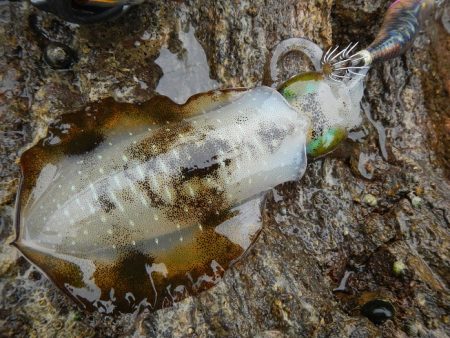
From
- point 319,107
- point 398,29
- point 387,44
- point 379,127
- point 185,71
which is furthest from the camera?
point 379,127

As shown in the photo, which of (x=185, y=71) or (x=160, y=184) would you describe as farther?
(x=185, y=71)

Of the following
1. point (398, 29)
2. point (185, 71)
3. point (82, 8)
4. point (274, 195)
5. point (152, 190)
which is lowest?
point (274, 195)

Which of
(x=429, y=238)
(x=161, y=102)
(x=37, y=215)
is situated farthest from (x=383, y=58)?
(x=37, y=215)

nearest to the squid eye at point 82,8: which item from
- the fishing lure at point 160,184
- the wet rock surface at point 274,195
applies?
the wet rock surface at point 274,195

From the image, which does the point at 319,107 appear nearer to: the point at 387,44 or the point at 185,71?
the point at 387,44

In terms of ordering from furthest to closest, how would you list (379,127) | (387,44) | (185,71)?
(379,127) < (387,44) < (185,71)

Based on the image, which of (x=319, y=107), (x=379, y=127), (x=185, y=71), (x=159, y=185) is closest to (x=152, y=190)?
(x=159, y=185)
